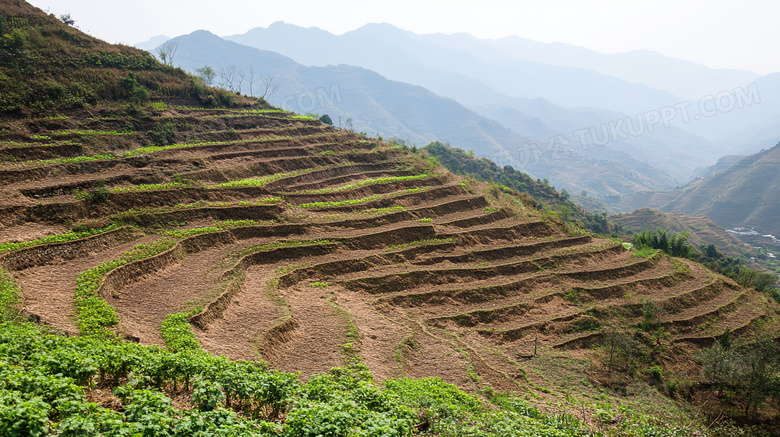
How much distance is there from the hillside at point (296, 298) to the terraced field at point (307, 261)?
12 centimetres

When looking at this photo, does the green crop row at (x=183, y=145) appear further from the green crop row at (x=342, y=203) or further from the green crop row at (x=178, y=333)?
the green crop row at (x=178, y=333)

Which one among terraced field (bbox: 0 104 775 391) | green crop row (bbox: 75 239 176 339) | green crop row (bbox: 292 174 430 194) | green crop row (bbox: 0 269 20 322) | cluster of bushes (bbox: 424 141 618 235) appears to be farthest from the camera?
cluster of bushes (bbox: 424 141 618 235)

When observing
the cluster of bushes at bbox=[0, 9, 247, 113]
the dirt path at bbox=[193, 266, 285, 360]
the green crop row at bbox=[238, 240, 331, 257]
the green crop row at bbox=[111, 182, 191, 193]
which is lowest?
the dirt path at bbox=[193, 266, 285, 360]

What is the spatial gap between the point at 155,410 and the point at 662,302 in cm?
2742

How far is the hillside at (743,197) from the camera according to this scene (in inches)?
4749

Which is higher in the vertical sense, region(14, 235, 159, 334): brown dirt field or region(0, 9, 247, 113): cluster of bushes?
region(0, 9, 247, 113): cluster of bushes

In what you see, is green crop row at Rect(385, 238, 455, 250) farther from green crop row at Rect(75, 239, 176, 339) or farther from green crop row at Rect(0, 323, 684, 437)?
green crop row at Rect(0, 323, 684, 437)

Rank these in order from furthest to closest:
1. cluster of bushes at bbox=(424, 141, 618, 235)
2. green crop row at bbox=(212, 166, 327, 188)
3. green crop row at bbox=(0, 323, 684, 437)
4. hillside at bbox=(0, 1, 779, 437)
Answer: cluster of bushes at bbox=(424, 141, 618, 235)
green crop row at bbox=(212, 166, 327, 188)
hillside at bbox=(0, 1, 779, 437)
green crop row at bbox=(0, 323, 684, 437)

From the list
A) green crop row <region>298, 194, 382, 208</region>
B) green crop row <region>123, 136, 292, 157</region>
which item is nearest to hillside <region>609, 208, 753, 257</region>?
green crop row <region>298, 194, 382, 208</region>

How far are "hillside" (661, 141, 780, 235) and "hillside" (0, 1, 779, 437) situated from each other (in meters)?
119

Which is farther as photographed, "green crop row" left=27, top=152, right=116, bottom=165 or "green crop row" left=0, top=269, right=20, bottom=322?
"green crop row" left=27, top=152, right=116, bottom=165

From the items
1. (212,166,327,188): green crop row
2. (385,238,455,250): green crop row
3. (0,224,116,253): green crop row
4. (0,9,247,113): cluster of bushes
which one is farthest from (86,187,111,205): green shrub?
(385,238,455,250): green crop row

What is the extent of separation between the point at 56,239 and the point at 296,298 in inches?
392

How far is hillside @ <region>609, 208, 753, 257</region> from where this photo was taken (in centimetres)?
9144
